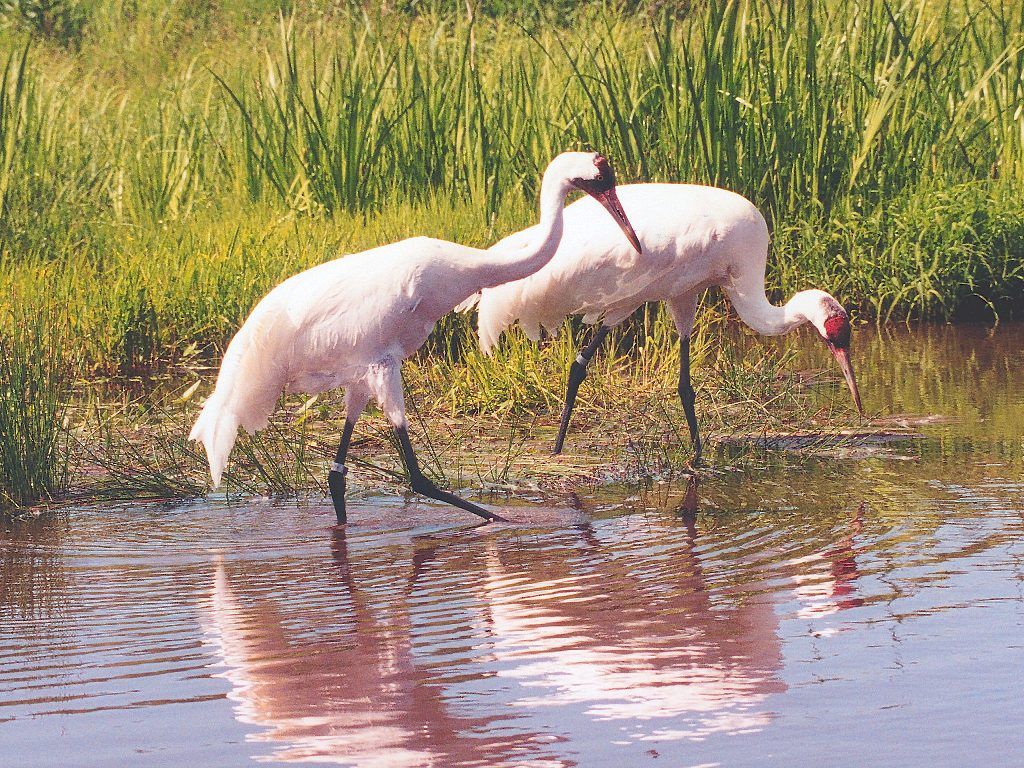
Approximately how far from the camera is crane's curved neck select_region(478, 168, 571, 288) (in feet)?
18.3

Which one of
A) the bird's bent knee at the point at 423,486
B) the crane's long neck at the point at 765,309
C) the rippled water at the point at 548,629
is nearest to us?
the rippled water at the point at 548,629

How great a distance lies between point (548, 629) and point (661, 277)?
2.76m

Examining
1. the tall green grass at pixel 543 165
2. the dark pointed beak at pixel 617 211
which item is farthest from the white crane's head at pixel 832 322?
the tall green grass at pixel 543 165

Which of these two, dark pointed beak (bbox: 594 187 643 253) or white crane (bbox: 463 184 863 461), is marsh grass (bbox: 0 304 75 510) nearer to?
white crane (bbox: 463 184 863 461)

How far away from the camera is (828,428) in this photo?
6.55 metres

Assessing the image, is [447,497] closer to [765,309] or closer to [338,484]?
[338,484]

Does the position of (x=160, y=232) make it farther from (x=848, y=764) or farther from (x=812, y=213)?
(x=848, y=764)

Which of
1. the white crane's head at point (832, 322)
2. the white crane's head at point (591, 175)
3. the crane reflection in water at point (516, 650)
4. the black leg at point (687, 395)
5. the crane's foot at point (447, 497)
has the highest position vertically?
the white crane's head at point (591, 175)

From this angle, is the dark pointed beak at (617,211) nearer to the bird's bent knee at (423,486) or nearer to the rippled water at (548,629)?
the rippled water at (548,629)

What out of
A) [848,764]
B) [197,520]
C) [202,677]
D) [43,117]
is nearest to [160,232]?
[43,117]

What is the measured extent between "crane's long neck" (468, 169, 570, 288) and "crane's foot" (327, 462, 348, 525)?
2.53 ft

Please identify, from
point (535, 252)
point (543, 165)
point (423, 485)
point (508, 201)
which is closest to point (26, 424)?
point (423, 485)

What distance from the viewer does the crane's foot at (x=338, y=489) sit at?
5449 millimetres

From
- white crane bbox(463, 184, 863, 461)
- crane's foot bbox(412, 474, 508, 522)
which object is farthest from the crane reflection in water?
white crane bbox(463, 184, 863, 461)
